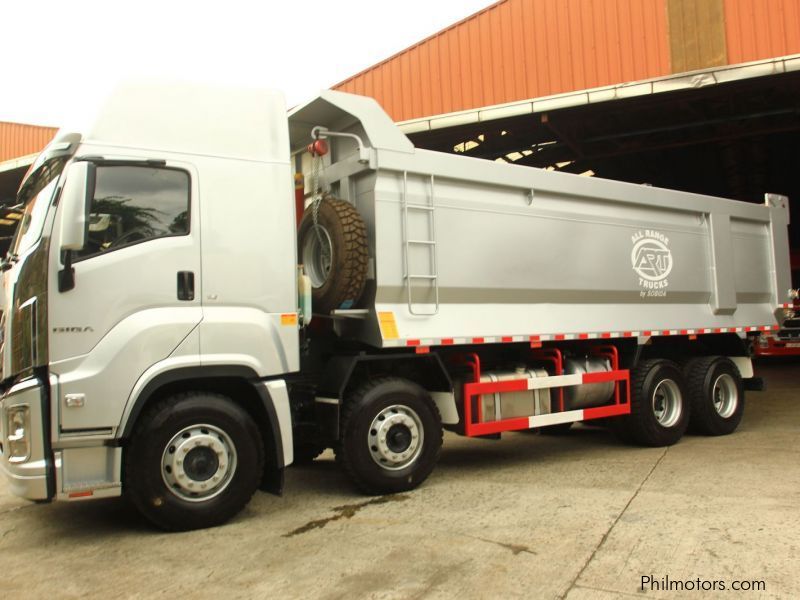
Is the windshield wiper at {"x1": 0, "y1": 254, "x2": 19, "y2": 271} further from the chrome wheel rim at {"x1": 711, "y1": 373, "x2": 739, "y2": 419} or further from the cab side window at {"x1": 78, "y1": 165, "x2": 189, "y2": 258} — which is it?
the chrome wheel rim at {"x1": 711, "y1": 373, "x2": 739, "y2": 419}

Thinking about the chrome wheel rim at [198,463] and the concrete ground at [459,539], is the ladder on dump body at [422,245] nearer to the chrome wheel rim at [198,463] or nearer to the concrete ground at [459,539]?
the concrete ground at [459,539]

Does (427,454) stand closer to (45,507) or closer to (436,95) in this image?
(45,507)

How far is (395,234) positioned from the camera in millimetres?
5801

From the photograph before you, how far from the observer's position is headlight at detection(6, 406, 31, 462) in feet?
14.4

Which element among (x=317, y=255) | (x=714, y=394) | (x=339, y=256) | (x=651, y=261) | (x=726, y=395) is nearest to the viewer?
(x=339, y=256)

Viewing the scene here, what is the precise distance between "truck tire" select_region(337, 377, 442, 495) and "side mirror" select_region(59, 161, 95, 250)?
2446 mm

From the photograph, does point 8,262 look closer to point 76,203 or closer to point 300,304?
point 76,203

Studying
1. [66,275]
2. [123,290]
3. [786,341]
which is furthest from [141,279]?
[786,341]

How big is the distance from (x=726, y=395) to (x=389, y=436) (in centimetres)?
527

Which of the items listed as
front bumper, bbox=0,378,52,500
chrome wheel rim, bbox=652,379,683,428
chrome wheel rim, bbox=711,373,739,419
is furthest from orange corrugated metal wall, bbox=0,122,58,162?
chrome wheel rim, bbox=711,373,739,419

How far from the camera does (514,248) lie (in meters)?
6.55

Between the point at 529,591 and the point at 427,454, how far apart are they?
236cm

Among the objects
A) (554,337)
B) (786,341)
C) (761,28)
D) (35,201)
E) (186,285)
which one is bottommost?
(786,341)

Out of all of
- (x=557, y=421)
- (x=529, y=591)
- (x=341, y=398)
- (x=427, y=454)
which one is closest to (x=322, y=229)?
(x=341, y=398)
